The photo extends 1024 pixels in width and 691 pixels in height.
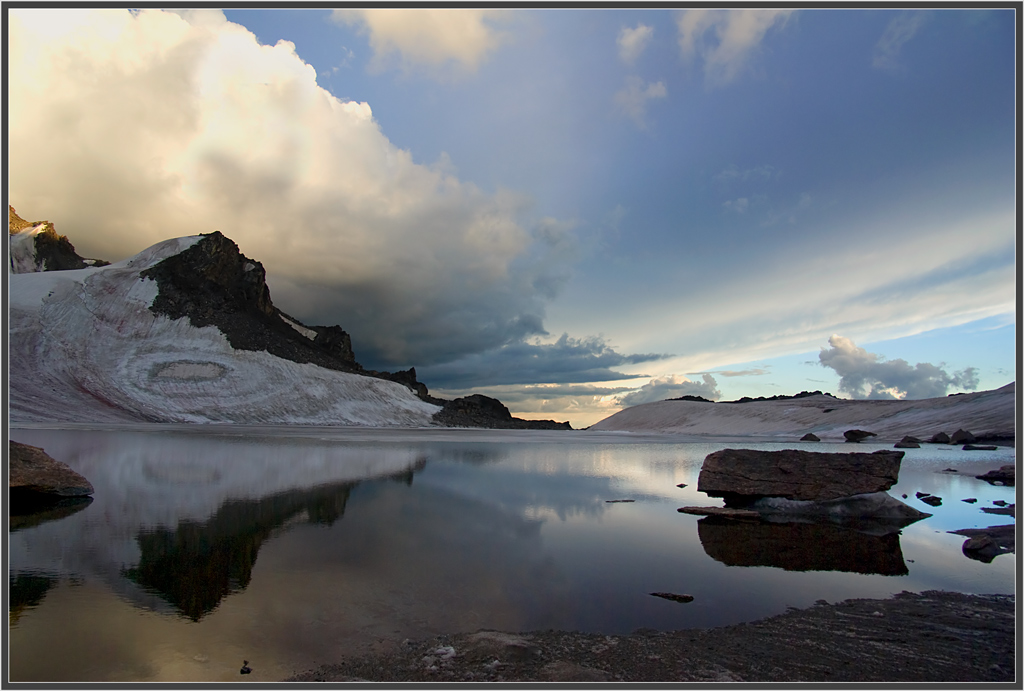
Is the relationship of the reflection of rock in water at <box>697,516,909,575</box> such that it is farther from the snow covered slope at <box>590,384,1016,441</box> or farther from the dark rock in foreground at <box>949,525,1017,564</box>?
the snow covered slope at <box>590,384,1016,441</box>

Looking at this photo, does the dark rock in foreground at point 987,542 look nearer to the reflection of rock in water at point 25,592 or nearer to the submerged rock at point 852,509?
the submerged rock at point 852,509

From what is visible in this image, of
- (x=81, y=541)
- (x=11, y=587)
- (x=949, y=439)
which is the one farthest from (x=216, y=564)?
(x=949, y=439)

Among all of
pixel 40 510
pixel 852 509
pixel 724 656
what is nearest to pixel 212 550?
pixel 40 510

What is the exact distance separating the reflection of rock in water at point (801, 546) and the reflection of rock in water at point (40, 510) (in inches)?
428

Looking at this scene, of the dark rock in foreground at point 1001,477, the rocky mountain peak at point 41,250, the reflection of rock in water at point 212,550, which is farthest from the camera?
the rocky mountain peak at point 41,250

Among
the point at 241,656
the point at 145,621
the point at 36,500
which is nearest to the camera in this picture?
the point at 241,656

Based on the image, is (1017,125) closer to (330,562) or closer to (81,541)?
(330,562)

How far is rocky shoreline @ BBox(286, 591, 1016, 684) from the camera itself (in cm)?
389

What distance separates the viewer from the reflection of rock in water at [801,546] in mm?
7195

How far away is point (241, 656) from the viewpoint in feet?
13.2

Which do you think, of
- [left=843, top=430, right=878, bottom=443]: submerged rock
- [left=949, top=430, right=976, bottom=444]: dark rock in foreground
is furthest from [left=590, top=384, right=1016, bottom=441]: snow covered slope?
[left=843, top=430, right=878, bottom=443]: submerged rock

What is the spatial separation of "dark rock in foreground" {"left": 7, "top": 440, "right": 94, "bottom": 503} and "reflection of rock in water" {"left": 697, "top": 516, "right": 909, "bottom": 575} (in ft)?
39.9

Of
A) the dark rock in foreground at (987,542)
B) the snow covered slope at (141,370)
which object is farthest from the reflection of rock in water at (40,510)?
the snow covered slope at (141,370)

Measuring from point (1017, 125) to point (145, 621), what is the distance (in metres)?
9.75
